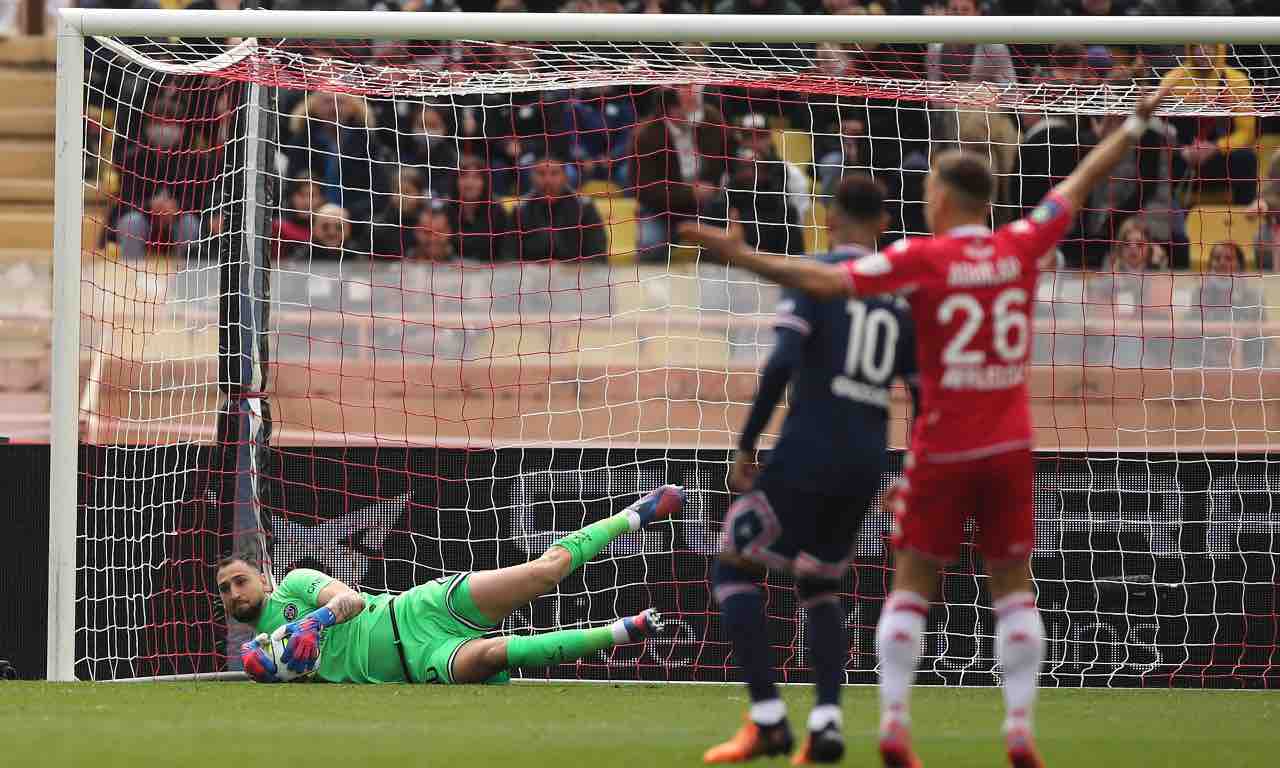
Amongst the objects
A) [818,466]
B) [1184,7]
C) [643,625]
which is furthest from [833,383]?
[1184,7]

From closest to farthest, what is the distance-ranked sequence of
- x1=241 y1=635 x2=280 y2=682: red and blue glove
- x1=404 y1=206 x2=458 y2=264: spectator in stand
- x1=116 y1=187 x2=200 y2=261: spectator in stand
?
x1=241 y1=635 x2=280 y2=682: red and blue glove < x1=116 y1=187 x2=200 y2=261: spectator in stand < x1=404 y1=206 x2=458 y2=264: spectator in stand

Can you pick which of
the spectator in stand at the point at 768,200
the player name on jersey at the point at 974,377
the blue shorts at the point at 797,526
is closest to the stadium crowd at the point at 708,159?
the spectator in stand at the point at 768,200

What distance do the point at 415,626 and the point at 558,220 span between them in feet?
13.6

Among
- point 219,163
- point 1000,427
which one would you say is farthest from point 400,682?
point 1000,427

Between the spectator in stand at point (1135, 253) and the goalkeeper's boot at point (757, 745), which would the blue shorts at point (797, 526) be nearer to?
the goalkeeper's boot at point (757, 745)

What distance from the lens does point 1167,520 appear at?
8.09 m

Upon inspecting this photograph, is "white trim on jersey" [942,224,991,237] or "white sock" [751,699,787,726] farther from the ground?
"white trim on jersey" [942,224,991,237]

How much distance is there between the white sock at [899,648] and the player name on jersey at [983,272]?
826 mm

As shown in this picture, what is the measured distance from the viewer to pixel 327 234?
10727mm

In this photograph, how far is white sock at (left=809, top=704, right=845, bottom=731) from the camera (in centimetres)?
479

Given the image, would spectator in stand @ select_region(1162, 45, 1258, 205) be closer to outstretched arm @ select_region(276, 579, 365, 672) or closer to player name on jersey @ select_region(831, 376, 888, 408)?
player name on jersey @ select_region(831, 376, 888, 408)

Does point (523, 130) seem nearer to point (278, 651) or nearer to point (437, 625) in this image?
point (437, 625)

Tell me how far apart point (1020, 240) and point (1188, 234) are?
21.9 ft

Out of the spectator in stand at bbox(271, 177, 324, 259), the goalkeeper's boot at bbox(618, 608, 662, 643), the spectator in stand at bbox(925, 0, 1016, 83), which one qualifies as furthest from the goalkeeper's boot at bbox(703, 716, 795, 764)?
the spectator in stand at bbox(271, 177, 324, 259)
